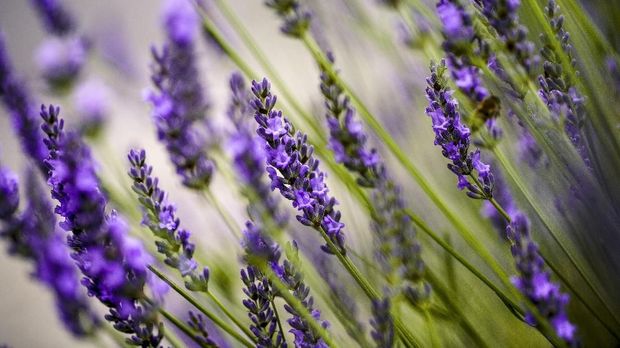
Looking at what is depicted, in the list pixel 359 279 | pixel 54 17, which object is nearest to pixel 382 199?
pixel 359 279

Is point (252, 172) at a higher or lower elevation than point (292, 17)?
lower

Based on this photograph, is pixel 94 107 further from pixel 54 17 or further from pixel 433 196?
pixel 433 196

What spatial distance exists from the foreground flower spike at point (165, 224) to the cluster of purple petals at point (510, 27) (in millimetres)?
246

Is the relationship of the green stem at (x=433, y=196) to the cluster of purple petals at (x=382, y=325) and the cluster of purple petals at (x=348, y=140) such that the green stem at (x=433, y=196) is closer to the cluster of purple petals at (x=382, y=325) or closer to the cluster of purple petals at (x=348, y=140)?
the cluster of purple petals at (x=348, y=140)

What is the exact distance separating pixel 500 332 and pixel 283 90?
0.31 m

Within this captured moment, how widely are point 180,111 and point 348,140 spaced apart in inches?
4.8

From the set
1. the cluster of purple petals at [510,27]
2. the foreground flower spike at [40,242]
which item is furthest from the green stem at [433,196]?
the foreground flower spike at [40,242]

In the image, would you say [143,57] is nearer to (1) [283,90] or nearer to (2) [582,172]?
(1) [283,90]

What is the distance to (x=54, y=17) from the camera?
0.68 m

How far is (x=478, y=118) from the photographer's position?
0.42 meters

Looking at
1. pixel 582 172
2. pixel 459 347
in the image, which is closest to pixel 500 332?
pixel 459 347

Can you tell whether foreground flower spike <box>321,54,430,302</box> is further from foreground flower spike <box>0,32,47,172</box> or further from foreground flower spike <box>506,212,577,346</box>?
foreground flower spike <box>0,32,47,172</box>

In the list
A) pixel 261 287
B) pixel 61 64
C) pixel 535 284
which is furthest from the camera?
pixel 61 64

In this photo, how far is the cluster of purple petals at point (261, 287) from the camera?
39cm
